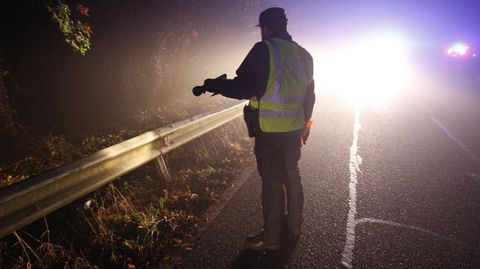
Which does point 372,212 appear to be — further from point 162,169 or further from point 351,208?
point 162,169

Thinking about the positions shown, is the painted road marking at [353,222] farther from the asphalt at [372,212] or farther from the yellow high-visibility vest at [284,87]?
the yellow high-visibility vest at [284,87]

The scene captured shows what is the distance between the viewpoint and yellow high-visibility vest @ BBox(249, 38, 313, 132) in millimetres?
3061

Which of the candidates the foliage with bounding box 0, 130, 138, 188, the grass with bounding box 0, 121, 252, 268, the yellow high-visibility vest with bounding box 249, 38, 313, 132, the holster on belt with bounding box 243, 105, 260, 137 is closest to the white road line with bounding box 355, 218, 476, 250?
the yellow high-visibility vest with bounding box 249, 38, 313, 132

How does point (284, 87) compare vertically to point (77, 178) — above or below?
above

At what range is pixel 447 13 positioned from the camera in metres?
57.3

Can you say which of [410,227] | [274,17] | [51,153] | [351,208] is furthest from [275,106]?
[51,153]

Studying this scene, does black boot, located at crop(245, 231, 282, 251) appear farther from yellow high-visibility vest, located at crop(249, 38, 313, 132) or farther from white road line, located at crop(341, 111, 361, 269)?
yellow high-visibility vest, located at crop(249, 38, 313, 132)

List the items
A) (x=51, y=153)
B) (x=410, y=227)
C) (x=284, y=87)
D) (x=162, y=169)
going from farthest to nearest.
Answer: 1. (x=51, y=153)
2. (x=162, y=169)
3. (x=410, y=227)
4. (x=284, y=87)

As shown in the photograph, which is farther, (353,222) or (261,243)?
(353,222)

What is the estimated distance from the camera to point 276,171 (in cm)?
343

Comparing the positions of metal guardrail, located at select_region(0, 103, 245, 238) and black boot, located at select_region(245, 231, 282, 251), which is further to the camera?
black boot, located at select_region(245, 231, 282, 251)

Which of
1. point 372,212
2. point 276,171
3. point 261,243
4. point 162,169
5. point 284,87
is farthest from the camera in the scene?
point 162,169

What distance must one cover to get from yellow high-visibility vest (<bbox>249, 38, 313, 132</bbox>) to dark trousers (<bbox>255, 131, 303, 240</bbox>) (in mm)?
131

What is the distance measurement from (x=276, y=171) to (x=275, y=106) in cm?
70
